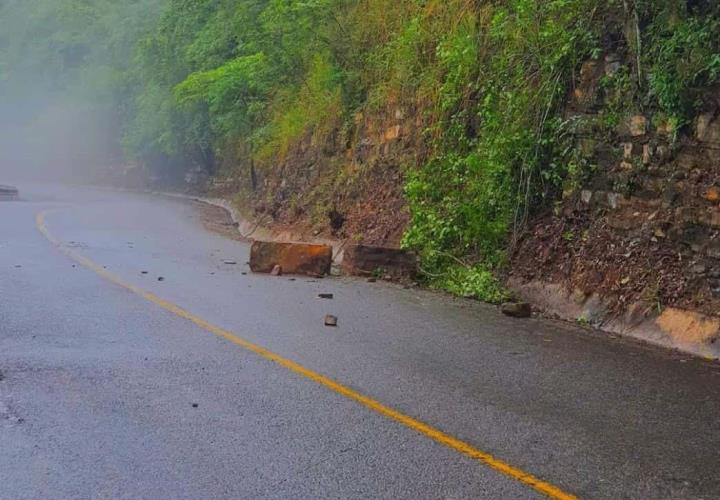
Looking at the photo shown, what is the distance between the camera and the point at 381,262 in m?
12.2

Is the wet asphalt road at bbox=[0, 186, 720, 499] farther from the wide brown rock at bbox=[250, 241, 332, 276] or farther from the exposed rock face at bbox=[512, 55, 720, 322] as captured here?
the wide brown rock at bbox=[250, 241, 332, 276]

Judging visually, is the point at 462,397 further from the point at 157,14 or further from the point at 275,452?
the point at 157,14

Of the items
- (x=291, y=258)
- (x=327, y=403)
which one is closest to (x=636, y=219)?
(x=327, y=403)

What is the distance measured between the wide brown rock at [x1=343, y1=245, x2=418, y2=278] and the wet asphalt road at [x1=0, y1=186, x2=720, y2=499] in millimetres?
1868

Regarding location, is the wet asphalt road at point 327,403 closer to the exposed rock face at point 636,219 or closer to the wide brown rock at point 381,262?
the exposed rock face at point 636,219

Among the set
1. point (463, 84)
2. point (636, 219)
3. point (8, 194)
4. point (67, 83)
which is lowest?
point (8, 194)

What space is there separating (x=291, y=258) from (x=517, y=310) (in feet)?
14.3

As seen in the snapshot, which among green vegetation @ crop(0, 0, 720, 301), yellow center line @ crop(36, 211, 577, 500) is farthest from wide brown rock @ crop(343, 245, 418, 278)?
yellow center line @ crop(36, 211, 577, 500)

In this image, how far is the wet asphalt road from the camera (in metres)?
4.26

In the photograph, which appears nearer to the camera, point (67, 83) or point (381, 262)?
point (381, 262)

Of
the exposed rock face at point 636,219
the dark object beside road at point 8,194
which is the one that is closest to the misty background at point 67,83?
the dark object beside road at point 8,194

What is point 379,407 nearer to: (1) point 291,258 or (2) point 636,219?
(2) point 636,219

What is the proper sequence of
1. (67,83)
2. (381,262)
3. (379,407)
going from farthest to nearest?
(67,83), (381,262), (379,407)

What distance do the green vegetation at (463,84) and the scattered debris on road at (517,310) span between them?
86cm
